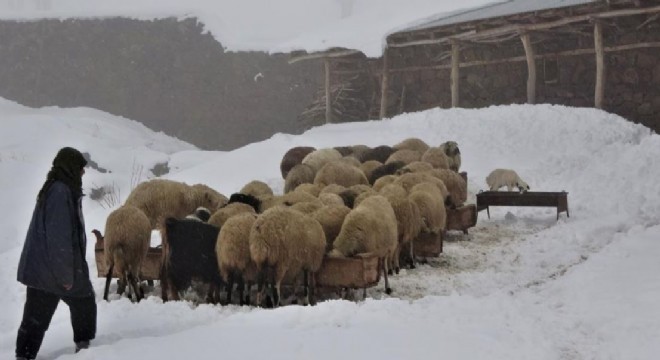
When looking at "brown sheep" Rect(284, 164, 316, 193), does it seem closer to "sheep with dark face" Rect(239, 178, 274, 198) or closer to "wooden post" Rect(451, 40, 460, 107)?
"sheep with dark face" Rect(239, 178, 274, 198)

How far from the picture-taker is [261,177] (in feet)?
55.1

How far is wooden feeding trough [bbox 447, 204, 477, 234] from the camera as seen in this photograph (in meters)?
11.0

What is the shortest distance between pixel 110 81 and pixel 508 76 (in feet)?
59.6

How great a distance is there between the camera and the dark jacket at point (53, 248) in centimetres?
574

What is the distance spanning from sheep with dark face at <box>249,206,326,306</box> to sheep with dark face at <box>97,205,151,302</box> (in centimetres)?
137

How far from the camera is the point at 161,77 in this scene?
3086 centimetres

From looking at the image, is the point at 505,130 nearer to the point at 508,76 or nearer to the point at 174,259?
A: the point at 508,76

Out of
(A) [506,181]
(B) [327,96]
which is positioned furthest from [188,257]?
(B) [327,96]

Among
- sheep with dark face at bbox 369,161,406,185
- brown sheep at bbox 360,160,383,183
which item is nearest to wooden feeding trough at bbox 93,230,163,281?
sheep with dark face at bbox 369,161,406,185

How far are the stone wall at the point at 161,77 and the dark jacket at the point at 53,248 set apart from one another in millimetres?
21604

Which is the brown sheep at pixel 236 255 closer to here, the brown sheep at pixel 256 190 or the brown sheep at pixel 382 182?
the brown sheep at pixel 256 190

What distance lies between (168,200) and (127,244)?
6.47 ft

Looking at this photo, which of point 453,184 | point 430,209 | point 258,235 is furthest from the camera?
point 453,184

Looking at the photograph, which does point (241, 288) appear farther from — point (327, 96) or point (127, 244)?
point (327, 96)
